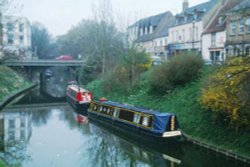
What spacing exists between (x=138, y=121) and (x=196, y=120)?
3.21 meters

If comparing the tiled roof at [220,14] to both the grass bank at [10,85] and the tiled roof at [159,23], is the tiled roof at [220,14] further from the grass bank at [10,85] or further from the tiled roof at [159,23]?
the grass bank at [10,85]

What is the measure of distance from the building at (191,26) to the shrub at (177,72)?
1364 centimetres

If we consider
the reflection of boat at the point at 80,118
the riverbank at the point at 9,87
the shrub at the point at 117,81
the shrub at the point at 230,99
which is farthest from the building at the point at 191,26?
the shrub at the point at 230,99

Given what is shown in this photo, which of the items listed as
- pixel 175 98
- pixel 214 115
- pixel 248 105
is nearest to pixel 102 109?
pixel 175 98

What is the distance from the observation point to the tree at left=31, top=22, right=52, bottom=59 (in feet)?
266

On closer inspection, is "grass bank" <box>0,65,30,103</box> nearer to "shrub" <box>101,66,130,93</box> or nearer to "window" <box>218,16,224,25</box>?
"shrub" <box>101,66,130,93</box>

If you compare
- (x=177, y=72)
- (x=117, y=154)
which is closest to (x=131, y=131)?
(x=117, y=154)

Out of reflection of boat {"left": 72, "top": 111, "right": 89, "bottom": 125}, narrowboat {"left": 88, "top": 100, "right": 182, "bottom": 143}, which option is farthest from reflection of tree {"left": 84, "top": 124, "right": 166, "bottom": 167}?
reflection of boat {"left": 72, "top": 111, "right": 89, "bottom": 125}

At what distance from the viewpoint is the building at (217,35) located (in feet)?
97.6

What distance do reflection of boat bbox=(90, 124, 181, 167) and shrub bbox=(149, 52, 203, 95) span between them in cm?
470

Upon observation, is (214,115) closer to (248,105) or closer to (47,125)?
(248,105)

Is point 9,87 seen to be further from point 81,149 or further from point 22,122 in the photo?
point 81,149

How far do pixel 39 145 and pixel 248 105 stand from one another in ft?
33.9

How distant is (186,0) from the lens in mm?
A: 42594
